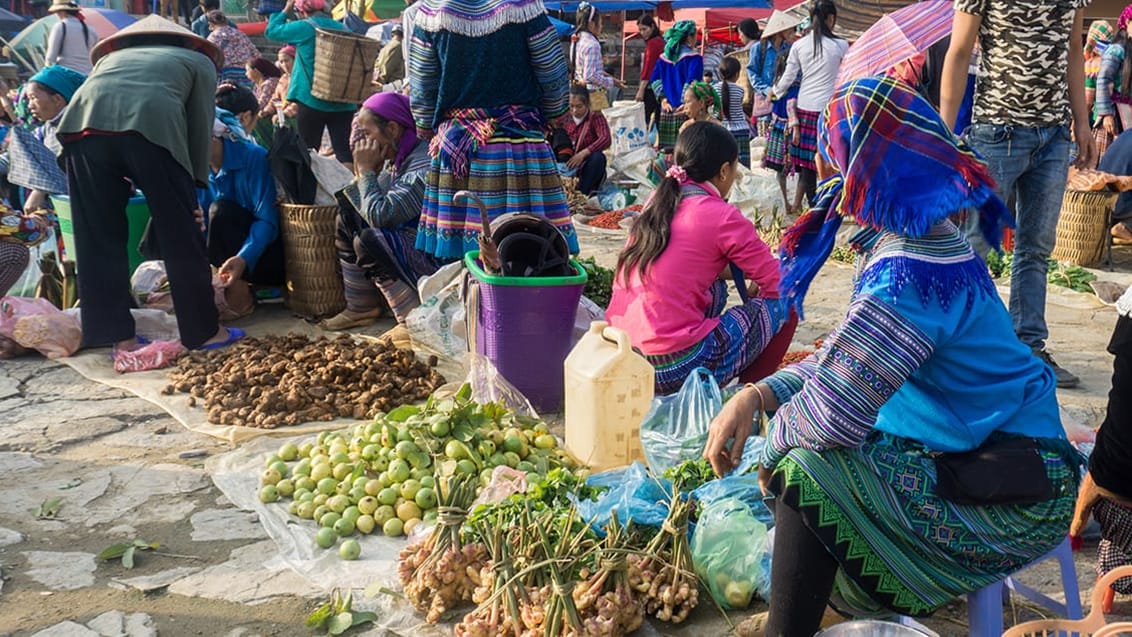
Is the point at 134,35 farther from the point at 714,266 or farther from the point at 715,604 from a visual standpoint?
the point at 715,604

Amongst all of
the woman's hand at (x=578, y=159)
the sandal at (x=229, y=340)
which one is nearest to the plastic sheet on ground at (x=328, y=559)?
the sandal at (x=229, y=340)

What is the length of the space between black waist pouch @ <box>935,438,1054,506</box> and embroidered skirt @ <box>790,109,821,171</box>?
6.31 m

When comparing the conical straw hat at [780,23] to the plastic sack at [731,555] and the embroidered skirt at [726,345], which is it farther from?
the plastic sack at [731,555]

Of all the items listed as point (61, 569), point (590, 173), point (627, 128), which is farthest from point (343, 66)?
point (61, 569)

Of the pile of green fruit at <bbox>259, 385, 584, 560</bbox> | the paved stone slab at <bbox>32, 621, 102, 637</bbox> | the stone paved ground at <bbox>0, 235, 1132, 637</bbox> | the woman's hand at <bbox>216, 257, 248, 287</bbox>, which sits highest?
the woman's hand at <bbox>216, 257, 248, 287</bbox>

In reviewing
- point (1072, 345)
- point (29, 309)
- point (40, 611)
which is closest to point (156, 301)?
point (29, 309)

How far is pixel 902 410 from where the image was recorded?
2143mm

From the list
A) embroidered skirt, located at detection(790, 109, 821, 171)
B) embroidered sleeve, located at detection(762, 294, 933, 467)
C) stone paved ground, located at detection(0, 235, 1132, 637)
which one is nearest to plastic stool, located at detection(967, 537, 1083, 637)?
stone paved ground, located at detection(0, 235, 1132, 637)

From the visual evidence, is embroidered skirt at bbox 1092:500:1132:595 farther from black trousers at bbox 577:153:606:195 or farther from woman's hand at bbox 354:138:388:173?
black trousers at bbox 577:153:606:195

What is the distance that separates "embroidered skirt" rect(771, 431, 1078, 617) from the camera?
203cm

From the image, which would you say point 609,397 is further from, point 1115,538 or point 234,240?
point 234,240

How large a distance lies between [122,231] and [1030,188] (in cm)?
430

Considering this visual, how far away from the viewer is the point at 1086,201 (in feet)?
21.4

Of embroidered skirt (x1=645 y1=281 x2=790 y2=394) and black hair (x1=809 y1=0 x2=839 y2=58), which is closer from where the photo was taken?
embroidered skirt (x1=645 y1=281 x2=790 y2=394)
